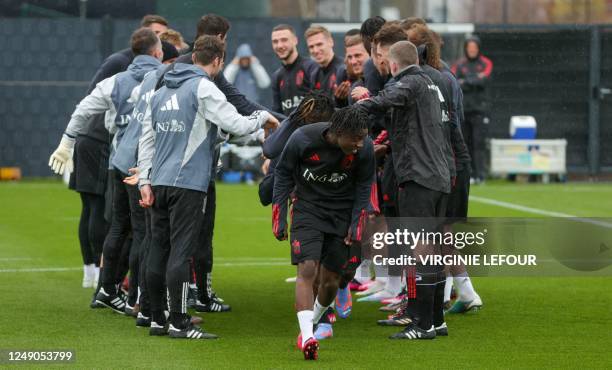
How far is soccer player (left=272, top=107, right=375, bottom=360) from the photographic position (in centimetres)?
877

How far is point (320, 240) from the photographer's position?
898 cm

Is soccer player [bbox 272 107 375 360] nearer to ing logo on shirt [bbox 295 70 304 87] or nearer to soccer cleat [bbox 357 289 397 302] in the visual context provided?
soccer cleat [bbox 357 289 397 302]

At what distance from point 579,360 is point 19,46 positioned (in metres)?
18.2

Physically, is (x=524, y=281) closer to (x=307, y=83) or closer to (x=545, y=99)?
(x=307, y=83)

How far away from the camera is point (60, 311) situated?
10586 millimetres

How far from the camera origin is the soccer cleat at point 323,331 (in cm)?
947

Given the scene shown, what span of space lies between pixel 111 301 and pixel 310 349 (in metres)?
2.78

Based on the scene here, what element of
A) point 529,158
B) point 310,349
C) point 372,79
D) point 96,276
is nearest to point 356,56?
point 372,79

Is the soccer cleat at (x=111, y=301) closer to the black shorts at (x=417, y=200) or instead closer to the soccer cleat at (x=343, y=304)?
the soccer cleat at (x=343, y=304)

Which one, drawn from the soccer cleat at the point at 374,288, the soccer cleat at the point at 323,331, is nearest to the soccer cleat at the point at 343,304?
the soccer cleat at the point at 323,331

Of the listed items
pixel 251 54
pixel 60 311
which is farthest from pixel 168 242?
pixel 251 54

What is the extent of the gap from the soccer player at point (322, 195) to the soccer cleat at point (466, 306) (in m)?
1.88

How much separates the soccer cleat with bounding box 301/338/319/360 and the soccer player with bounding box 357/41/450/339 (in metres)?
1.11

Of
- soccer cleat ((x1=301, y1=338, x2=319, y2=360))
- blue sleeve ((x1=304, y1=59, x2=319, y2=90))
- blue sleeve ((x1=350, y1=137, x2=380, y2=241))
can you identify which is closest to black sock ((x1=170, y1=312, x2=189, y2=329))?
soccer cleat ((x1=301, y1=338, x2=319, y2=360))
